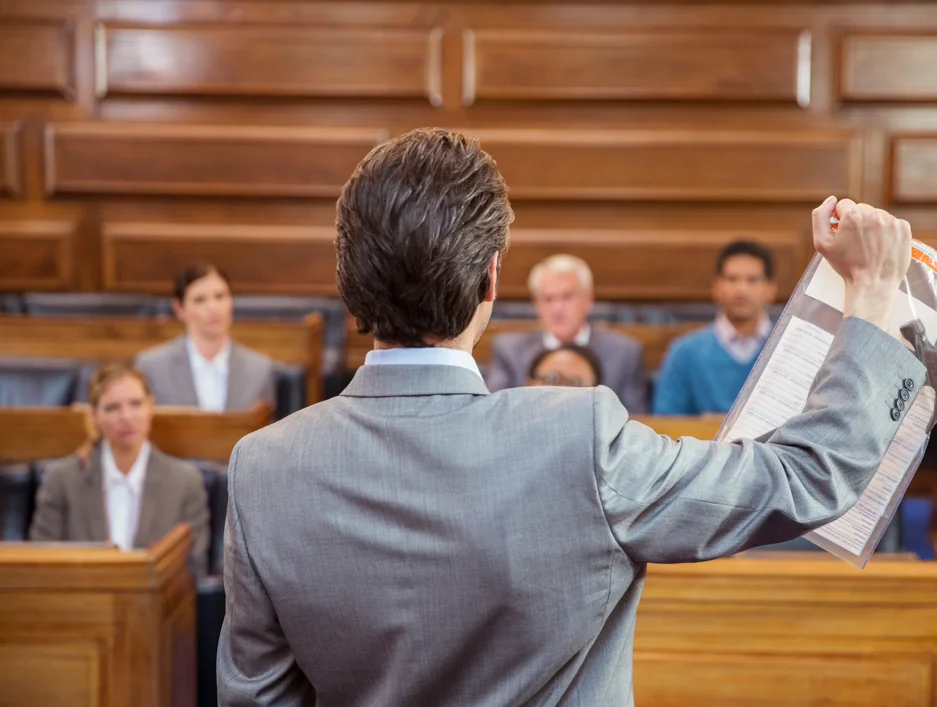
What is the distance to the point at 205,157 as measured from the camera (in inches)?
217

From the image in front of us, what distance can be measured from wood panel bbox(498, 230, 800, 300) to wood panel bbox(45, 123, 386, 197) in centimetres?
98

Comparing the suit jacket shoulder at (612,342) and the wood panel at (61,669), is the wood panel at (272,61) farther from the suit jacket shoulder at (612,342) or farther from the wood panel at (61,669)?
the wood panel at (61,669)

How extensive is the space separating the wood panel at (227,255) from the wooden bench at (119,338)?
3.76ft

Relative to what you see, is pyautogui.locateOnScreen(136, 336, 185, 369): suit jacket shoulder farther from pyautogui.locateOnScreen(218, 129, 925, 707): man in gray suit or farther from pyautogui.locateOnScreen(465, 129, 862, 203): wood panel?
pyautogui.locateOnScreen(218, 129, 925, 707): man in gray suit

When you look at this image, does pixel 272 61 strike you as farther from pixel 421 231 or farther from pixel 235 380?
pixel 421 231

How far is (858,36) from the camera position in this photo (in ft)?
17.3

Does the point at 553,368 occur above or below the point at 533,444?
below

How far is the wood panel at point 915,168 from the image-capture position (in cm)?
535

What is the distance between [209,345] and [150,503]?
52.3 inches

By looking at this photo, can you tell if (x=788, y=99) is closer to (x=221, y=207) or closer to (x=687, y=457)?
(x=221, y=207)

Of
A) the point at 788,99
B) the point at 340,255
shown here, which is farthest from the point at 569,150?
the point at 340,255

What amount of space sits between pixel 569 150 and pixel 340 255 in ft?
15.5

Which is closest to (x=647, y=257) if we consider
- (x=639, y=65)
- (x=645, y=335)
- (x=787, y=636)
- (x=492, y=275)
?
(x=639, y=65)

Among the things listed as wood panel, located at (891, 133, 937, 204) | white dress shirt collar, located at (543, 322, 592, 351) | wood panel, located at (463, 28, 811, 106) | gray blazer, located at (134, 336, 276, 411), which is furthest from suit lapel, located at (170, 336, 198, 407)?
wood panel, located at (891, 133, 937, 204)
